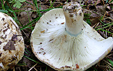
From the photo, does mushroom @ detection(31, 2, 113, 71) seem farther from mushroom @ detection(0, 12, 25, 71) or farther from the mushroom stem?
mushroom @ detection(0, 12, 25, 71)

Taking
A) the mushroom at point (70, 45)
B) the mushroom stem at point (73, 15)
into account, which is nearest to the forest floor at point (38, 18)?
the mushroom at point (70, 45)

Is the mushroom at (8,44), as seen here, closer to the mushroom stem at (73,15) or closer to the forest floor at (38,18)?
the forest floor at (38,18)

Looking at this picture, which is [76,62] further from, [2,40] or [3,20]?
[3,20]

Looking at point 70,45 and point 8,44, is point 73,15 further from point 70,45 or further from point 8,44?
Answer: point 8,44

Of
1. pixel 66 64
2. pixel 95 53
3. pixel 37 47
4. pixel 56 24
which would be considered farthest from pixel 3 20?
pixel 95 53

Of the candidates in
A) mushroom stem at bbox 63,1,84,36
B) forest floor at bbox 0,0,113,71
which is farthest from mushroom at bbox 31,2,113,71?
forest floor at bbox 0,0,113,71

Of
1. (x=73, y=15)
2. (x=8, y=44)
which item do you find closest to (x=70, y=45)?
(x=73, y=15)
